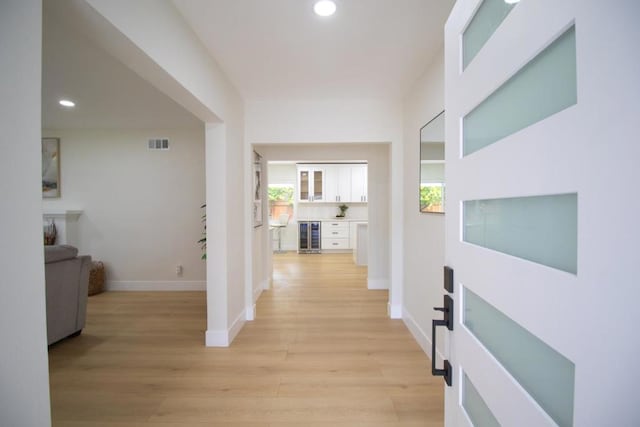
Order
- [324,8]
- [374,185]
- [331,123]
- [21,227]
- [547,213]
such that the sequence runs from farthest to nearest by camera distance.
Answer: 1. [374,185]
2. [331,123]
3. [324,8]
4. [21,227]
5. [547,213]

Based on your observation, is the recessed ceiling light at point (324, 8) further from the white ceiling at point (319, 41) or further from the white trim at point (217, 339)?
the white trim at point (217, 339)

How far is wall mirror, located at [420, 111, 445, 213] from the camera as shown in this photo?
220 cm

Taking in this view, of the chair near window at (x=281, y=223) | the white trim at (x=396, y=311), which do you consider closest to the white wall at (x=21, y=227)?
the white trim at (x=396, y=311)

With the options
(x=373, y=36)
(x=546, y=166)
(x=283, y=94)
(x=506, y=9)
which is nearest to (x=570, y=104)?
(x=546, y=166)

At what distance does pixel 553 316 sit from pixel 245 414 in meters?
1.88

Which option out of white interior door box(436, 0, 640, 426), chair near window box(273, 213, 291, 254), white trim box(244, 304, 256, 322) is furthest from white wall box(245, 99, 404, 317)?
chair near window box(273, 213, 291, 254)

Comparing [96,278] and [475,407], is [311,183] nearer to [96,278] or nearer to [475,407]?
[96,278]

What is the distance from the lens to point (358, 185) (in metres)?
7.66

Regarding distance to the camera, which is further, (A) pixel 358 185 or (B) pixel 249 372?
(A) pixel 358 185

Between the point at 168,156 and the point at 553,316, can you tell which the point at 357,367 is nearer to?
the point at 553,316

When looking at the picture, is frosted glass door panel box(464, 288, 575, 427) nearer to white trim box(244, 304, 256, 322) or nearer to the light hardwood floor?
the light hardwood floor

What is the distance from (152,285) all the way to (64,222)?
1.58 m

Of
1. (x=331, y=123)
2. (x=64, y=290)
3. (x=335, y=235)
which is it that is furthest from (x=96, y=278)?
(x=335, y=235)

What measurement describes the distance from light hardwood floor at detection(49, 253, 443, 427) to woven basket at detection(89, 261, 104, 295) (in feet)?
2.23
